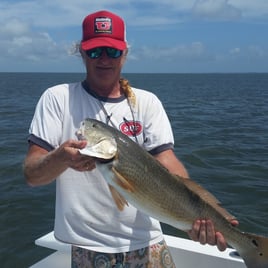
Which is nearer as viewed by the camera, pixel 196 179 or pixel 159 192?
pixel 159 192

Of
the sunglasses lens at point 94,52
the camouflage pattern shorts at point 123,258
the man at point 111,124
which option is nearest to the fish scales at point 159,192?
the man at point 111,124

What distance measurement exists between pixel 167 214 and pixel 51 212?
7.44 meters

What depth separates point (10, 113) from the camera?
31484 millimetres

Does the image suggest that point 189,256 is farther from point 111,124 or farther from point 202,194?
point 111,124

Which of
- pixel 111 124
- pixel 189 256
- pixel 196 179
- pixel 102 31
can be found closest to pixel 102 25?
pixel 102 31

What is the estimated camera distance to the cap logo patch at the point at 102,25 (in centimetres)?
345

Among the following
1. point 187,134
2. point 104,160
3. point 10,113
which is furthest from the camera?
point 10,113

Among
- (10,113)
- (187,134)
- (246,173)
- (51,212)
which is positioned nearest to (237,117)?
(187,134)

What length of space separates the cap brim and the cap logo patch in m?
0.07

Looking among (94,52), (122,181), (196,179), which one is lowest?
(196,179)

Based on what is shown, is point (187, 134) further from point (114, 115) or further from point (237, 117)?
point (114, 115)

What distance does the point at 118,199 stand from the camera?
10.6 feet

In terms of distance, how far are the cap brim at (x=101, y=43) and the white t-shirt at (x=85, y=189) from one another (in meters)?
0.33

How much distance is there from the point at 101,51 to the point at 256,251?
76.0 inches
